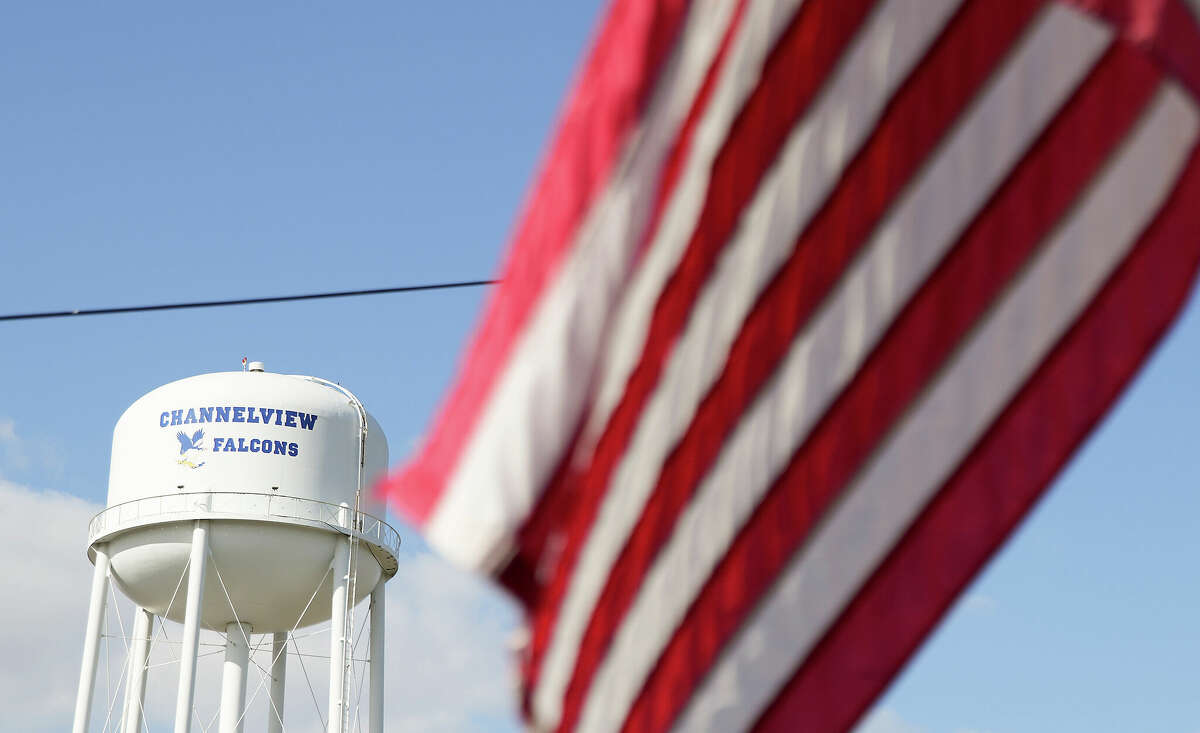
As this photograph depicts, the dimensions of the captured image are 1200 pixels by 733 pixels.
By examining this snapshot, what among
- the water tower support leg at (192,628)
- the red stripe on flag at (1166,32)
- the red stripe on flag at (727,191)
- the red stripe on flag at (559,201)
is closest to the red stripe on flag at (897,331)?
the red stripe on flag at (727,191)

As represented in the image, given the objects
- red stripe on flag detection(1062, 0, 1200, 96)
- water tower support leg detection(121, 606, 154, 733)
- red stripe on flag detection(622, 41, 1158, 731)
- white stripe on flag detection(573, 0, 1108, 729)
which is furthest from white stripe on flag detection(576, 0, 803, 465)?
water tower support leg detection(121, 606, 154, 733)

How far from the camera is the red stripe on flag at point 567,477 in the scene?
15.3ft

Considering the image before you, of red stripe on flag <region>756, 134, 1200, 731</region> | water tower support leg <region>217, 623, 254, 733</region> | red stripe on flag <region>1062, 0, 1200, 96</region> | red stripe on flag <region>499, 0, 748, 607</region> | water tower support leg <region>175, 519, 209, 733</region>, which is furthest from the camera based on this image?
water tower support leg <region>217, 623, 254, 733</region>

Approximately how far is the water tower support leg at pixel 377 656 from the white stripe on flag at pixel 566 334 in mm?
23108

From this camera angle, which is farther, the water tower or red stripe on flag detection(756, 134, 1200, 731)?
the water tower

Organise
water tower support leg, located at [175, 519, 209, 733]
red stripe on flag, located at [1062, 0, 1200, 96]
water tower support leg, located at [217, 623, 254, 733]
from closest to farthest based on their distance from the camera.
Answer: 1. red stripe on flag, located at [1062, 0, 1200, 96]
2. water tower support leg, located at [175, 519, 209, 733]
3. water tower support leg, located at [217, 623, 254, 733]

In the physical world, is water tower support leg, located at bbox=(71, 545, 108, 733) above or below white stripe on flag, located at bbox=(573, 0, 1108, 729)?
below

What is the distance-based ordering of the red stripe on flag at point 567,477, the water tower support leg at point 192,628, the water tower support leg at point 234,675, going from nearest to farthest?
the red stripe on flag at point 567,477 → the water tower support leg at point 192,628 → the water tower support leg at point 234,675

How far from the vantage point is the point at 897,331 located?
182 inches

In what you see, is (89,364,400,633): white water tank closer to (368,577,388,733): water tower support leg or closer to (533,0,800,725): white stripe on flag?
(368,577,388,733): water tower support leg

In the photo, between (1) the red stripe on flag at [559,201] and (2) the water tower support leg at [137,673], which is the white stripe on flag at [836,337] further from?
(2) the water tower support leg at [137,673]

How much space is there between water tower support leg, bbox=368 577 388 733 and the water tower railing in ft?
4.19

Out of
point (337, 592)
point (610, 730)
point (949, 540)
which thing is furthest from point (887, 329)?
point (337, 592)

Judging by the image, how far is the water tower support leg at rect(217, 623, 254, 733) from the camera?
28.4 m
